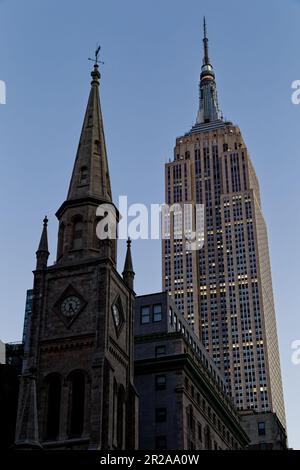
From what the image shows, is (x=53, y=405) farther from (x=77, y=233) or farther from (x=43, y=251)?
(x=77, y=233)

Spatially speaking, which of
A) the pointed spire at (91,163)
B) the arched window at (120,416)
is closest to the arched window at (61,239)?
the pointed spire at (91,163)

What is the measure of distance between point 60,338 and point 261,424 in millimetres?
70036

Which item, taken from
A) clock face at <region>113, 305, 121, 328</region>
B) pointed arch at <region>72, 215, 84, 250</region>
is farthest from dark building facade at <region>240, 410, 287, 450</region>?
pointed arch at <region>72, 215, 84, 250</region>

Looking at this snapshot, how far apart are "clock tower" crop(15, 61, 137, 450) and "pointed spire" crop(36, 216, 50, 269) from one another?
0.09 meters

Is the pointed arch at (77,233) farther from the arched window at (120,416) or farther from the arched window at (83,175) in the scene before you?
the arched window at (120,416)

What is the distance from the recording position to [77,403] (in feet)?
197

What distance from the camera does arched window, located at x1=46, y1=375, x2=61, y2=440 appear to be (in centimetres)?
5933

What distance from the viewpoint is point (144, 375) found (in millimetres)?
80125

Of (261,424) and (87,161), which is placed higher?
→ (87,161)

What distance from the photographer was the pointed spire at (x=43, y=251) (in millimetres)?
67938

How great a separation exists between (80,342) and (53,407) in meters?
5.76

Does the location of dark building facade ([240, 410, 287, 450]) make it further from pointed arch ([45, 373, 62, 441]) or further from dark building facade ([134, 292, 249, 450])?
pointed arch ([45, 373, 62, 441])
